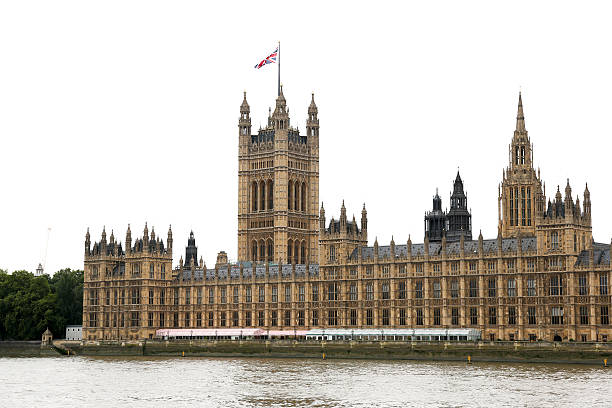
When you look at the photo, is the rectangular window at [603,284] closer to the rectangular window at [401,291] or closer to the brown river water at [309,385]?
the brown river water at [309,385]

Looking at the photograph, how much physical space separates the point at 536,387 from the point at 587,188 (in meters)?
55.2

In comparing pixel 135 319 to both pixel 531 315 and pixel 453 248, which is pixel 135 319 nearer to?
pixel 453 248

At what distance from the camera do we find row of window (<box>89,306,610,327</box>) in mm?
147625

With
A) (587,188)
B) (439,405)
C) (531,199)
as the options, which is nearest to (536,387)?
(439,405)

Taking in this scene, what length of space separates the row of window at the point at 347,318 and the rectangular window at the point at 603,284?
6.30 ft

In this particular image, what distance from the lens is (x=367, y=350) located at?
149000mm

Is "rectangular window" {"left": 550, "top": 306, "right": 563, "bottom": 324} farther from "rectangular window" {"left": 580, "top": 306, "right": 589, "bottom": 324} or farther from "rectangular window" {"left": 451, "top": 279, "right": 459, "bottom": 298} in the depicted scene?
"rectangular window" {"left": 451, "top": 279, "right": 459, "bottom": 298}

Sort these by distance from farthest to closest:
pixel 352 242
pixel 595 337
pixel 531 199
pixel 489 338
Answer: pixel 531 199 < pixel 352 242 < pixel 489 338 < pixel 595 337

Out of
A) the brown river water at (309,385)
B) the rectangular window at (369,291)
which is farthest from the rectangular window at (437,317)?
the brown river water at (309,385)

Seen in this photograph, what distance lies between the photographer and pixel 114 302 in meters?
190

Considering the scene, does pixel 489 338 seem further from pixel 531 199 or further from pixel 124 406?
pixel 124 406

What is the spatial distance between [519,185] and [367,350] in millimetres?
51938

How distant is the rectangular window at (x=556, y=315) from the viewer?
147 metres

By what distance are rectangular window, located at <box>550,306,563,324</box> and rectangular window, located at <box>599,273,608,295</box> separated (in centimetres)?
585
